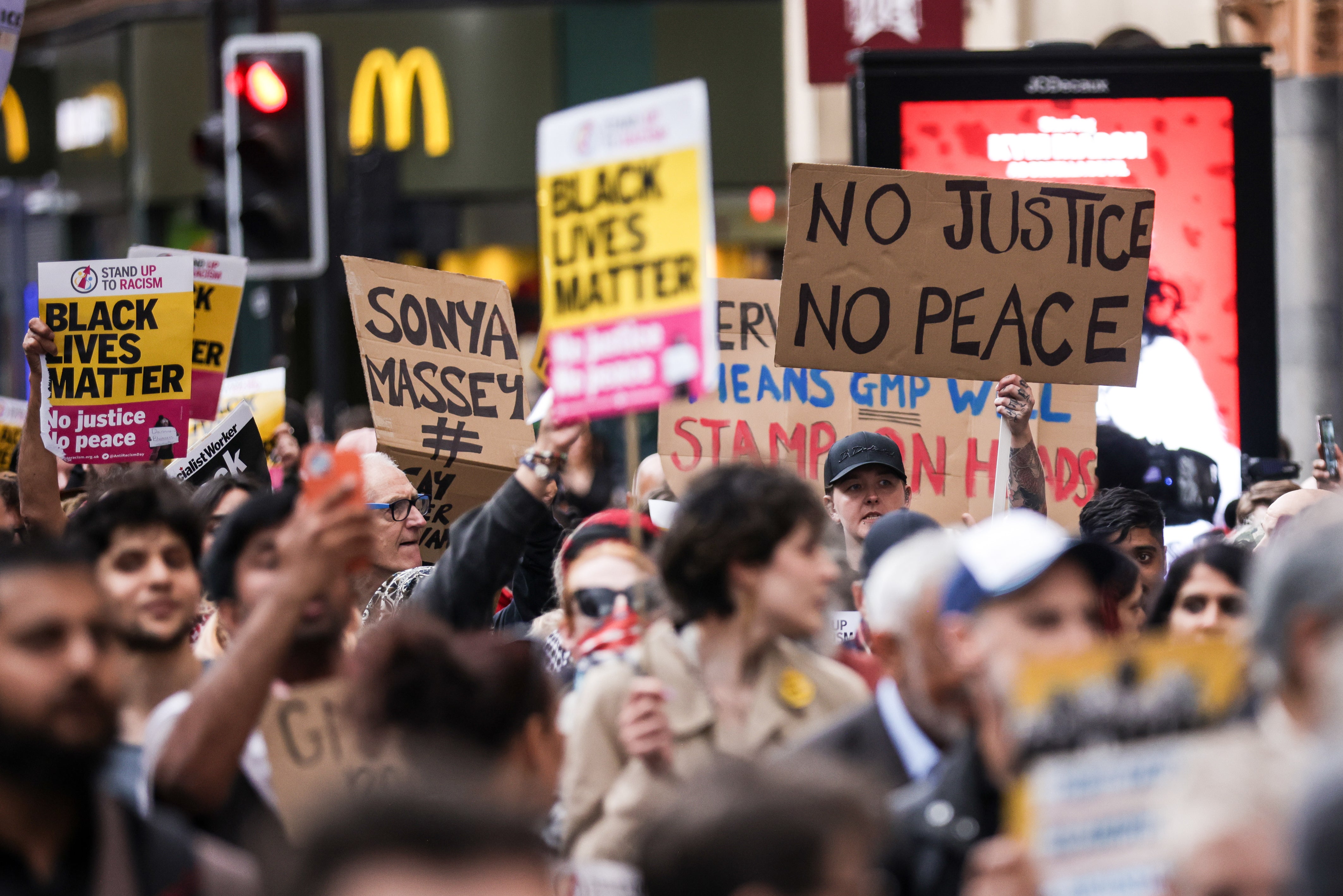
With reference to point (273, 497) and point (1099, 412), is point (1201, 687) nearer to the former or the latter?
point (273, 497)

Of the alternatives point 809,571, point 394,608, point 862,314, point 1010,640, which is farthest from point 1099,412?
point 1010,640

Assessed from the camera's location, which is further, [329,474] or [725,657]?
[725,657]

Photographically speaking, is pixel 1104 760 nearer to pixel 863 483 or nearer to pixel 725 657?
pixel 725 657

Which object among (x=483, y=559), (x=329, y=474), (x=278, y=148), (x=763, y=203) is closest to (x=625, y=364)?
(x=483, y=559)

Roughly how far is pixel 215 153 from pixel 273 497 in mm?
7102

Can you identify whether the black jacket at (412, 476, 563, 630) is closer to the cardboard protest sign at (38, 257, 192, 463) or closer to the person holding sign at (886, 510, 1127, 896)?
the person holding sign at (886, 510, 1127, 896)

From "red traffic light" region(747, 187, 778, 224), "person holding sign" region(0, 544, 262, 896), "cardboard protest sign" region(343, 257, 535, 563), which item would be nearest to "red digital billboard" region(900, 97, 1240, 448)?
"cardboard protest sign" region(343, 257, 535, 563)

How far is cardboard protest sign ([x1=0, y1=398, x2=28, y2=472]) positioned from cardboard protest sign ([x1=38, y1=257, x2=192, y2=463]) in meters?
1.16

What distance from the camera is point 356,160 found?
12.1 m

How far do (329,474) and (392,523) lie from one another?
Result: 9.06 feet

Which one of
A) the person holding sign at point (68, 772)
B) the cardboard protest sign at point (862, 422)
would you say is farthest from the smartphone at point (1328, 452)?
the person holding sign at point (68, 772)

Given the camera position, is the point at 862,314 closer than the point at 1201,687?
No

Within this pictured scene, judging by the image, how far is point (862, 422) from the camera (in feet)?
23.4

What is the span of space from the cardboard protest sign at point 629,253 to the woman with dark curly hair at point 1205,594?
1330 mm
